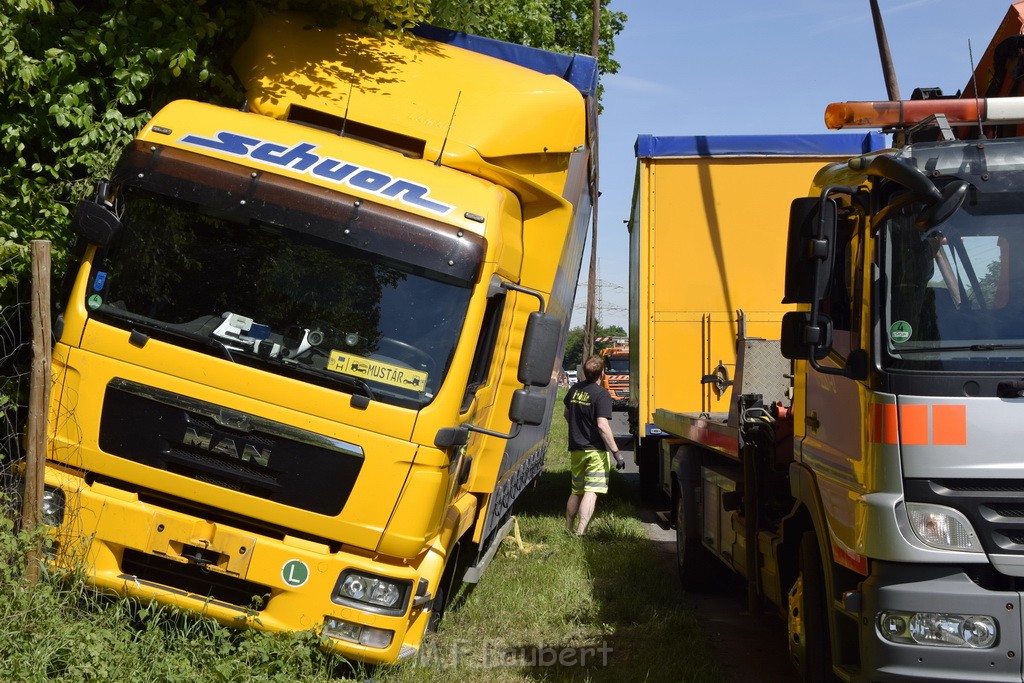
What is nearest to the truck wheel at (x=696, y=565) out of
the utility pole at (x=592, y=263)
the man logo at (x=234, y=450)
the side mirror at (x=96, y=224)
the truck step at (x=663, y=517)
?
the truck step at (x=663, y=517)

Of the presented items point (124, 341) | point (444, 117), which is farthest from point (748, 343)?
point (124, 341)

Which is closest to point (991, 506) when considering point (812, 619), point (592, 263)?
point (812, 619)

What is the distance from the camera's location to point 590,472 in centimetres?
1021

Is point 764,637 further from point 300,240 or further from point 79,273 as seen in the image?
point 79,273

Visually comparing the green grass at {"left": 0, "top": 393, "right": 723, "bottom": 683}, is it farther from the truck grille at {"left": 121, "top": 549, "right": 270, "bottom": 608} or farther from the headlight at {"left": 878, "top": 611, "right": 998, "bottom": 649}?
the headlight at {"left": 878, "top": 611, "right": 998, "bottom": 649}

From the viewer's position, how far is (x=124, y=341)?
202 inches

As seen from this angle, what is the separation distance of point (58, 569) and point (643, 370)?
6.71 meters

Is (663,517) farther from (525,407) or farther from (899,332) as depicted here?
(899,332)

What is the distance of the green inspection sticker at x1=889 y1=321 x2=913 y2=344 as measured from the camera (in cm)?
436

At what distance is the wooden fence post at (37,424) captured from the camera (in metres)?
4.96

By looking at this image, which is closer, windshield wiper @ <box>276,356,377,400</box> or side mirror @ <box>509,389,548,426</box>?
windshield wiper @ <box>276,356,377,400</box>

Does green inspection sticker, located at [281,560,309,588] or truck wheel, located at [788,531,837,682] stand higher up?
truck wheel, located at [788,531,837,682]

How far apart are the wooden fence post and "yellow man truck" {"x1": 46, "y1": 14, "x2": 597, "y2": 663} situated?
0.11 meters

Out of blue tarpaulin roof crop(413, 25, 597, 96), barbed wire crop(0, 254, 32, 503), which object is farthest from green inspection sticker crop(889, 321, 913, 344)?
barbed wire crop(0, 254, 32, 503)
